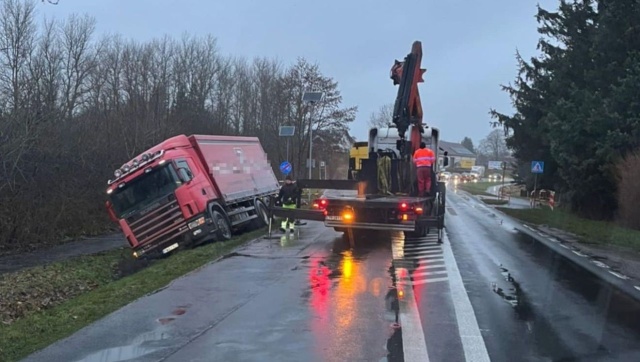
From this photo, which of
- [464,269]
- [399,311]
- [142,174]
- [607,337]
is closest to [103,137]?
[142,174]

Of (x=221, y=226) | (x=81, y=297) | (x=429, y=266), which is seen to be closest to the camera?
(x=81, y=297)

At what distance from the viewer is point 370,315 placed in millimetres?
7770

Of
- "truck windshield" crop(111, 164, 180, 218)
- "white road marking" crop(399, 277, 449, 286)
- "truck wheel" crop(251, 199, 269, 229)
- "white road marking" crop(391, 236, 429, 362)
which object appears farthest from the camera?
"truck wheel" crop(251, 199, 269, 229)

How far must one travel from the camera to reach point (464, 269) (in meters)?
11.8

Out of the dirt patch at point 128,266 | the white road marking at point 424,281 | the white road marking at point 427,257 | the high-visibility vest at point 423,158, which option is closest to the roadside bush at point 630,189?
the high-visibility vest at point 423,158

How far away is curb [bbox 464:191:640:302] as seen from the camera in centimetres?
1048

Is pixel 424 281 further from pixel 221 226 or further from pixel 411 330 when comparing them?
pixel 221 226

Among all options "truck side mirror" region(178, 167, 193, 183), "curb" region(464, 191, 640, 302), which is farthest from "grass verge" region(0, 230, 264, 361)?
"curb" region(464, 191, 640, 302)

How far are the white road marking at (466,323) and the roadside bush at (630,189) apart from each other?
1401 centimetres

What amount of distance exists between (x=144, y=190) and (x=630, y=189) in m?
16.9

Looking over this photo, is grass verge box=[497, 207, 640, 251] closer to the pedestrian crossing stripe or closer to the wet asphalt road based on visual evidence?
the pedestrian crossing stripe

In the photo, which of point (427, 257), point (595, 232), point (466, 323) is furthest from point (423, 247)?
point (595, 232)

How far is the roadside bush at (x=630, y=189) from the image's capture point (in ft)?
74.0

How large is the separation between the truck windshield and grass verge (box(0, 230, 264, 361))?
169cm
